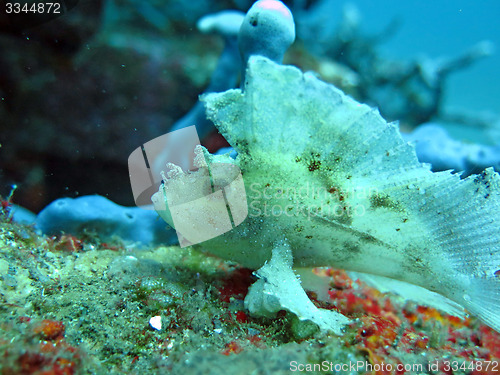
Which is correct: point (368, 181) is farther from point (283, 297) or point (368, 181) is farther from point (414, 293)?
point (414, 293)

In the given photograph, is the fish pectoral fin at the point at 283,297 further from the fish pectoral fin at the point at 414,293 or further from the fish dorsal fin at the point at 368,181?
the fish pectoral fin at the point at 414,293

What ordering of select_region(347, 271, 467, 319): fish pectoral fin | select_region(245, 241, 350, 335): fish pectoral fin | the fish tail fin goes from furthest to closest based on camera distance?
select_region(347, 271, 467, 319): fish pectoral fin → the fish tail fin → select_region(245, 241, 350, 335): fish pectoral fin

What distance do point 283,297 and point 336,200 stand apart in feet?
2.44

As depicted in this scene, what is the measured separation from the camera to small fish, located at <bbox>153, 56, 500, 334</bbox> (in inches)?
74.7

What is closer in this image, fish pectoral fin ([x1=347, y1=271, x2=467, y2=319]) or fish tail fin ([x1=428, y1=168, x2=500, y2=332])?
fish tail fin ([x1=428, y1=168, x2=500, y2=332])

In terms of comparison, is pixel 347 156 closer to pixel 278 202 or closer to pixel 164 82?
pixel 278 202

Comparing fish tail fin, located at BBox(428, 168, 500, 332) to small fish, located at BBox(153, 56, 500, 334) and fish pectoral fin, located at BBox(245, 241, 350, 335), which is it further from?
fish pectoral fin, located at BBox(245, 241, 350, 335)

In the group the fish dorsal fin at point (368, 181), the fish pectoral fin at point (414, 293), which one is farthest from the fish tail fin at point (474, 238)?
the fish pectoral fin at point (414, 293)

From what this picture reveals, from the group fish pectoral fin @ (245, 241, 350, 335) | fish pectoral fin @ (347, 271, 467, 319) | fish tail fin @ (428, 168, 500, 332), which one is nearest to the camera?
fish pectoral fin @ (245, 241, 350, 335)

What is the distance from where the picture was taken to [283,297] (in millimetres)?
1904

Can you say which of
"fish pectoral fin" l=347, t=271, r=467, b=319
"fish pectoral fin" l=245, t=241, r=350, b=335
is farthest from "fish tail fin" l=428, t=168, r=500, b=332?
"fish pectoral fin" l=245, t=241, r=350, b=335

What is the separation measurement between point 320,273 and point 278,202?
A: 4.13 feet

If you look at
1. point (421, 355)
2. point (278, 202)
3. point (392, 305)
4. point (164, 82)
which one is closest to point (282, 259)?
point (278, 202)

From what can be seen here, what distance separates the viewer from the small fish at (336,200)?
1.90m
